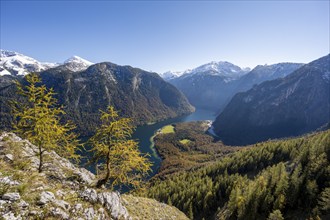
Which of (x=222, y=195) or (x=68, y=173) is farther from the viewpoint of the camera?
(x=222, y=195)

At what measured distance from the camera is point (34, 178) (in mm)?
20219

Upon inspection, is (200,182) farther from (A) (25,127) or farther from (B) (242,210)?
(A) (25,127)

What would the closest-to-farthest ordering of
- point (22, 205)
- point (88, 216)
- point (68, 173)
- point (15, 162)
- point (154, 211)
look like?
point (22, 205) < point (88, 216) < point (15, 162) < point (68, 173) < point (154, 211)

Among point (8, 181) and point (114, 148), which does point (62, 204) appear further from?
point (114, 148)

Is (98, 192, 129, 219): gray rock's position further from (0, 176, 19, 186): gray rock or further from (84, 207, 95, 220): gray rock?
(0, 176, 19, 186): gray rock

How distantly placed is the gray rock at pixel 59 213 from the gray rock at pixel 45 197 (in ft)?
3.15

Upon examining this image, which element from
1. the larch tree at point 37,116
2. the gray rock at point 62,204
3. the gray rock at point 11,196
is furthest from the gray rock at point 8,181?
the larch tree at point 37,116

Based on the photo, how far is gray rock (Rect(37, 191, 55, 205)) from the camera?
667 inches

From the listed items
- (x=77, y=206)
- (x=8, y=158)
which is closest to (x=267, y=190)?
(x=77, y=206)

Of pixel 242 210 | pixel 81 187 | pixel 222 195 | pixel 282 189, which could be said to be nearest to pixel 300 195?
pixel 282 189

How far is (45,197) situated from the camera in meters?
17.6

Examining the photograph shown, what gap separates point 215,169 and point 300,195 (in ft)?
224

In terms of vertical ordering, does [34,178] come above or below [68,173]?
above

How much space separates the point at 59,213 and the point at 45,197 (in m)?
1.83
